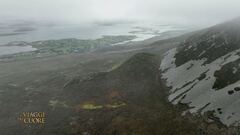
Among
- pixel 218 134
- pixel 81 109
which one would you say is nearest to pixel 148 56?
pixel 81 109

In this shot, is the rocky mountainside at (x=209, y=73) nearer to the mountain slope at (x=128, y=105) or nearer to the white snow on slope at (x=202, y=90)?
the white snow on slope at (x=202, y=90)

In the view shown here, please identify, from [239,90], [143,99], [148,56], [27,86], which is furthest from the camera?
[27,86]

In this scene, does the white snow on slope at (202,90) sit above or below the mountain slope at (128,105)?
above

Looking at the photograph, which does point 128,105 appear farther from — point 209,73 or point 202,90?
point 209,73

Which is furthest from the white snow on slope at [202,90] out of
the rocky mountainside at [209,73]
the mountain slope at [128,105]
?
the mountain slope at [128,105]

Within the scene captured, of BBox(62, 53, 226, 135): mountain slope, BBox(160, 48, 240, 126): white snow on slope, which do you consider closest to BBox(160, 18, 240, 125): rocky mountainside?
BBox(160, 48, 240, 126): white snow on slope

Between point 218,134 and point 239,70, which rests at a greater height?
point 239,70

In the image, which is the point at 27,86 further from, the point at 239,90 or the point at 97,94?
the point at 239,90

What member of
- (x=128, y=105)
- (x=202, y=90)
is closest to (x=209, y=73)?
(x=202, y=90)

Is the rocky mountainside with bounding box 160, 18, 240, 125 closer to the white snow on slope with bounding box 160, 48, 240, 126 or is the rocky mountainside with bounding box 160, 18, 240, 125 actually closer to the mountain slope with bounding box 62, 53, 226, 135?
the white snow on slope with bounding box 160, 48, 240, 126
